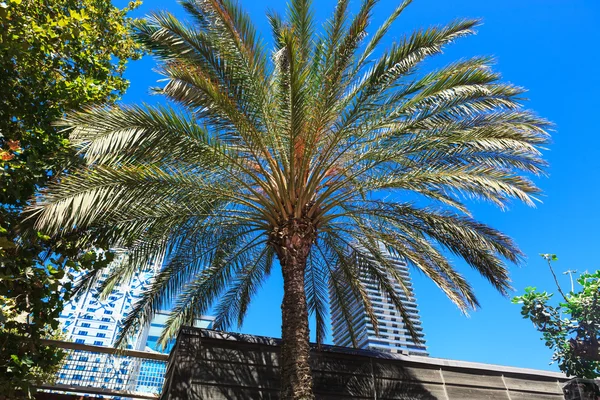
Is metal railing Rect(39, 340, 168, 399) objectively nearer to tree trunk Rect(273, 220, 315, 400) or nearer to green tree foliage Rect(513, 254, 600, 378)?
tree trunk Rect(273, 220, 315, 400)

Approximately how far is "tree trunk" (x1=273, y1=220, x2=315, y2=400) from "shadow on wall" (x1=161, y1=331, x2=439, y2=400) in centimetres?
130

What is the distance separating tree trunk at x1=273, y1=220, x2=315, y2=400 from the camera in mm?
5371

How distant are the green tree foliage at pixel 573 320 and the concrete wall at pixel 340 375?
491 mm

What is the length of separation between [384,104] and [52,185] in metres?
4.77

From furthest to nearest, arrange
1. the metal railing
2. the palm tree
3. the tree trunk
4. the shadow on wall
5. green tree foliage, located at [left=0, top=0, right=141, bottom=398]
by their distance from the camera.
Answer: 1. the metal railing
2. the shadow on wall
3. the palm tree
4. the tree trunk
5. green tree foliage, located at [left=0, top=0, right=141, bottom=398]

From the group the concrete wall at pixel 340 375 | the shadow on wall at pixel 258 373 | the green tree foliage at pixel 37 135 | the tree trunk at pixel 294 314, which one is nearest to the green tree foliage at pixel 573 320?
the concrete wall at pixel 340 375

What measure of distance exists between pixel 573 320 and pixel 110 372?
9.05 m

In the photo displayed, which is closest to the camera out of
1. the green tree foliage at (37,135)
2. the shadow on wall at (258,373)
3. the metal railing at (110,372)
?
the green tree foliage at (37,135)

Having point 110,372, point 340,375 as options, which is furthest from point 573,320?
point 110,372

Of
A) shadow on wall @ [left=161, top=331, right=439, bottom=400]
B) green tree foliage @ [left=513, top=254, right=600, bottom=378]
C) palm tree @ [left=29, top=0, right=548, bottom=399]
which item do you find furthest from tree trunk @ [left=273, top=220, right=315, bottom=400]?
green tree foliage @ [left=513, top=254, right=600, bottom=378]

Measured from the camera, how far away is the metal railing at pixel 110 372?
6.70m

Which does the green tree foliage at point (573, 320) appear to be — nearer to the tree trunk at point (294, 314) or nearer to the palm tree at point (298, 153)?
the palm tree at point (298, 153)

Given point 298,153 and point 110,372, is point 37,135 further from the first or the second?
point 298,153

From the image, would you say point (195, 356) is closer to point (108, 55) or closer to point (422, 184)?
point (422, 184)
